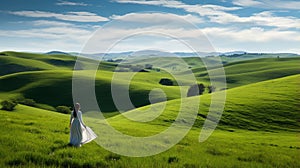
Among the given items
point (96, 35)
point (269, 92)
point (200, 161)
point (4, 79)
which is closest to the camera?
point (200, 161)

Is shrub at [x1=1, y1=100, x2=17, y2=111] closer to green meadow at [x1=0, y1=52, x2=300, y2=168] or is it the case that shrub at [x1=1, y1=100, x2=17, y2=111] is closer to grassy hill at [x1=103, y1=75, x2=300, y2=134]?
green meadow at [x1=0, y1=52, x2=300, y2=168]

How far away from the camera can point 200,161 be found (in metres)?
14.5

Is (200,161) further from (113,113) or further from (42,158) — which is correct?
(113,113)

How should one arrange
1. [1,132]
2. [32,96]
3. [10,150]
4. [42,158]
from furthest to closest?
[32,96]
[1,132]
[10,150]
[42,158]

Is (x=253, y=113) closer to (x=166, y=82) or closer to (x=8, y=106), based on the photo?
(x=8, y=106)

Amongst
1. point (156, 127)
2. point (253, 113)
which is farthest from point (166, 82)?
point (156, 127)

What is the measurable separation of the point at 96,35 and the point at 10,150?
7097mm

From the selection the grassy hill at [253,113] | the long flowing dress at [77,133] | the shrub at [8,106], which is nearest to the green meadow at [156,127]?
the grassy hill at [253,113]

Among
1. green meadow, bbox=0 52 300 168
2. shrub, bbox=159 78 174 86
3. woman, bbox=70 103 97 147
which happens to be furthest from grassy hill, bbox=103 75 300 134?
shrub, bbox=159 78 174 86

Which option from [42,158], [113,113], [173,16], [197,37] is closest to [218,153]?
[197,37]

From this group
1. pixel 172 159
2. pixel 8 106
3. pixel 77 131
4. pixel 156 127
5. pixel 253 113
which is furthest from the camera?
pixel 8 106

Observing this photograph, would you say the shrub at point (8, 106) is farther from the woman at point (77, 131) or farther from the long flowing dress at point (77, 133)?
the long flowing dress at point (77, 133)

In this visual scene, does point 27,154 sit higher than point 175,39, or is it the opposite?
point 175,39

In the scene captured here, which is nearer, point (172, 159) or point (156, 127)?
point (172, 159)
